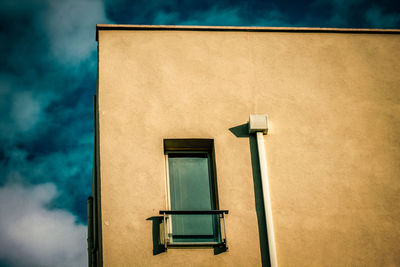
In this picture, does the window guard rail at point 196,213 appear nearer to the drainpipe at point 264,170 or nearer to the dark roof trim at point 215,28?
the drainpipe at point 264,170

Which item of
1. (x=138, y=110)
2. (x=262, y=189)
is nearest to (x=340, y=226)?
(x=262, y=189)

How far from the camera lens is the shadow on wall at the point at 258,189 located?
24.0 ft

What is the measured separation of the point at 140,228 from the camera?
23.9ft

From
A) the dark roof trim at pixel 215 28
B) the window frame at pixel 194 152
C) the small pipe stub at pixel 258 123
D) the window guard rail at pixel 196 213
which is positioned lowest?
the window guard rail at pixel 196 213

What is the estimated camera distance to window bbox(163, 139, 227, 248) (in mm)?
7496

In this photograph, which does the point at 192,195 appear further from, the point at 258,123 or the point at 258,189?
the point at 258,123

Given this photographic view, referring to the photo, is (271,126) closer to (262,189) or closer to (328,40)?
(262,189)

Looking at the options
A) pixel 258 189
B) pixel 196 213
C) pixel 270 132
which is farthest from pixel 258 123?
pixel 196 213

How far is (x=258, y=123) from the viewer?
320 inches

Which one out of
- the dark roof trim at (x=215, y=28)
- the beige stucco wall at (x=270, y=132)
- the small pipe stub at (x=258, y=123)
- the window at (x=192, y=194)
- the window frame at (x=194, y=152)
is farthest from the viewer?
the dark roof trim at (x=215, y=28)

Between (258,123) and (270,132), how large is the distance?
297 mm

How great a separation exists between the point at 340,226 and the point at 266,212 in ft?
3.58

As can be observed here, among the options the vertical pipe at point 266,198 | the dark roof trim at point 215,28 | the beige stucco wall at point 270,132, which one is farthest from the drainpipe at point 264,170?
the dark roof trim at point 215,28

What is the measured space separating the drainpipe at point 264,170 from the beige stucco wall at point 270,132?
127mm
